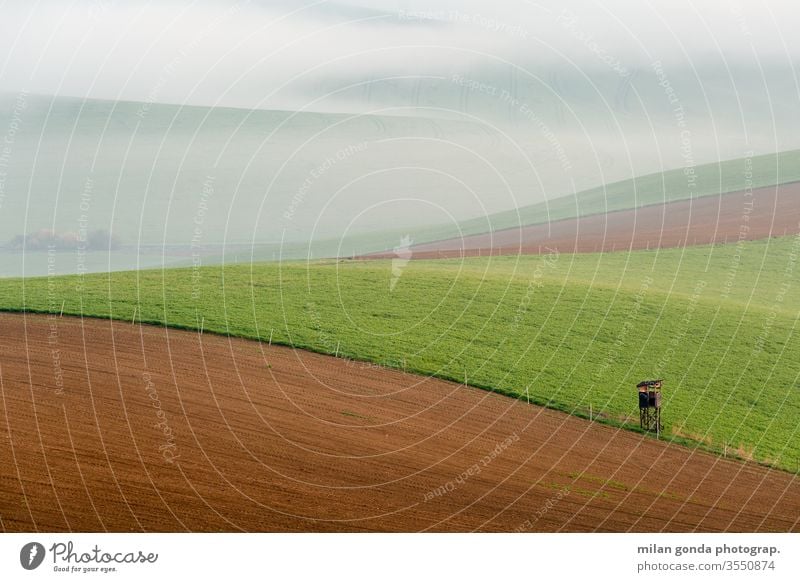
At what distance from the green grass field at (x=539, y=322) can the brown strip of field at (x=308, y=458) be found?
277cm

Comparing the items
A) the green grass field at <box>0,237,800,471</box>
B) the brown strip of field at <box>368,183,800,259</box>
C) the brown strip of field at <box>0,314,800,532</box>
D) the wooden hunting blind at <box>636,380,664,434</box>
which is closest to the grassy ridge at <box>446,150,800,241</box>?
the brown strip of field at <box>368,183,800,259</box>

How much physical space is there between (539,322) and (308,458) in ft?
74.5

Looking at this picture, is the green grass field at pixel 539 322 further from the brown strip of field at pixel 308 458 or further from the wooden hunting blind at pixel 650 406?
the brown strip of field at pixel 308 458

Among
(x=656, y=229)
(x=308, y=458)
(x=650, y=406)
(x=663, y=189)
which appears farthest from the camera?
(x=663, y=189)

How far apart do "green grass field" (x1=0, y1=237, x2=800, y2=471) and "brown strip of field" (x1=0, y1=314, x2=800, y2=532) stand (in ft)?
9.08

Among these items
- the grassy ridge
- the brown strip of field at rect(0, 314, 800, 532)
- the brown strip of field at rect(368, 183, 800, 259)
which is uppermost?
the grassy ridge

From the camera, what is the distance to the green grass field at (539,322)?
41.6 m

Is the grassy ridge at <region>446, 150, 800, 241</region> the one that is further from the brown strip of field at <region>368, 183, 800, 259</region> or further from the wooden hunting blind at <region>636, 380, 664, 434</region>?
the wooden hunting blind at <region>636, 380, 664, 434</region>

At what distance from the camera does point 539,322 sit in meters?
50.5

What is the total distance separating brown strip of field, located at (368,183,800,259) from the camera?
233 feet

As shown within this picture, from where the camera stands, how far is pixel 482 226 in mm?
91250

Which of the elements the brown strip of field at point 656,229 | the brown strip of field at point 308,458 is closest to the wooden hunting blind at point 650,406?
the brown strip of field at point 308,458

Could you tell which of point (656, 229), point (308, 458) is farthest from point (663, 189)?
point (308, 458)

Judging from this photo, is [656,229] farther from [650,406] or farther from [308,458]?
[308,458]
